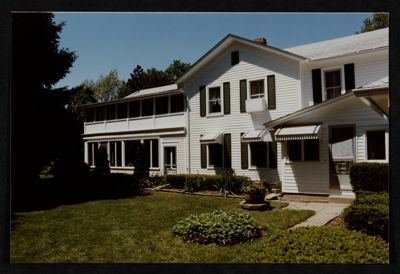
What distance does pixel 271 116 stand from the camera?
16500mm

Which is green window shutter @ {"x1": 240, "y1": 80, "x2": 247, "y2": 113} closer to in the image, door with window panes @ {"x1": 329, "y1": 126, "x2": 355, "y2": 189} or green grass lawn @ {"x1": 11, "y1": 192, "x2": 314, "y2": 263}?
door with window panes @ {"x1": 329, "y1": 126, "x2": 355, "y2": 189}

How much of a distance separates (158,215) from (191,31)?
18.2 ft

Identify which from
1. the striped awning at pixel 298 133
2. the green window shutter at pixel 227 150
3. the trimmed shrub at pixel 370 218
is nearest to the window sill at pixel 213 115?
the green window shutter at pixel 227 150

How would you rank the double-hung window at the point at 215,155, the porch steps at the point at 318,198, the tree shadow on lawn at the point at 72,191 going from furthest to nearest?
1. the double-hung window at the point at 215,155
2. the tree shadow on lawn at the point at 72,191
3. the porch steps at the point at 318,198

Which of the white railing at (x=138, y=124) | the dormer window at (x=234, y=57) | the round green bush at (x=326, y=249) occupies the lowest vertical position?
the round green bush at (x=326, y=249)

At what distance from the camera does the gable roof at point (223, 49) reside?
633 inches

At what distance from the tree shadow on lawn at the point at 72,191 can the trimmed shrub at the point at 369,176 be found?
8.92 m

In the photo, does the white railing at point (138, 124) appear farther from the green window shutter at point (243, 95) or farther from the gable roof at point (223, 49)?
the green window shutter at point (243, 95)

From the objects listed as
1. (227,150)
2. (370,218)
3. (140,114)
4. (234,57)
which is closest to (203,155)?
(227,150)

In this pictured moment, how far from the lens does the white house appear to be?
42.9 ft

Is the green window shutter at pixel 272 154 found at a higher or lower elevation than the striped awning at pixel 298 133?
lower

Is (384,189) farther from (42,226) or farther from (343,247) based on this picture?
(42,226)

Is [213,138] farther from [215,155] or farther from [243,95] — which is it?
[243,95]

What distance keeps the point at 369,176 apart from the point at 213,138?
7900 millimetres
